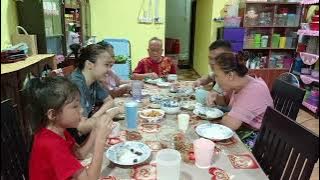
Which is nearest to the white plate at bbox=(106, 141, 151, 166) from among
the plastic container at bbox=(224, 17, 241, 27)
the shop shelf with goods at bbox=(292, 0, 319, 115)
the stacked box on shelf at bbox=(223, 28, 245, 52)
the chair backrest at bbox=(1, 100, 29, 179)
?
the chair backrest at bbox=(1, 100, 29, 179)

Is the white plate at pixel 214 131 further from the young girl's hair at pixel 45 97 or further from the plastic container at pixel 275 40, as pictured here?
the plastic container at pixel 275 40

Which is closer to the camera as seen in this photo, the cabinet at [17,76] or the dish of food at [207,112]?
the dish of food at [207,112]

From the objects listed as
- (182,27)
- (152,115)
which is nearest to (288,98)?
(152,115)

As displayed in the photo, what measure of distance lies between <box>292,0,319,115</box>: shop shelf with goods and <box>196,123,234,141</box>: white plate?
288 centimetres

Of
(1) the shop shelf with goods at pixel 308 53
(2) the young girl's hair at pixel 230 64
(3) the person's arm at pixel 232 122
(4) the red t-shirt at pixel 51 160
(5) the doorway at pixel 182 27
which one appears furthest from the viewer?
(5) the doorway at pixel 182 27

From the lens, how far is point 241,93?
5.27 feet

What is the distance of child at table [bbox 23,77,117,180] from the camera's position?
953 mm

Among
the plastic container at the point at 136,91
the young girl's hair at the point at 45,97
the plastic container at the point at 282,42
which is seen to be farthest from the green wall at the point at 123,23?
the young girl's hair at the point at 45,97

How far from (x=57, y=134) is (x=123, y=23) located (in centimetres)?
390

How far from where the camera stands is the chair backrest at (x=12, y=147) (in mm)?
1089

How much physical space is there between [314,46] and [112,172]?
4042mm

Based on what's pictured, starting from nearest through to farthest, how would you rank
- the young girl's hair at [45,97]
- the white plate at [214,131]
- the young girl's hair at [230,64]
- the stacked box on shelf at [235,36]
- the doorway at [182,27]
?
the young girl's hair at [45,97], the white plate at [214,131], the young girl's hair at [230,64], the stacked box on shelf at [235,36], the doorway at [182,27]

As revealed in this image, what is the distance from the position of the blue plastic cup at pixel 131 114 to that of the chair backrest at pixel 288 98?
1.02 meters

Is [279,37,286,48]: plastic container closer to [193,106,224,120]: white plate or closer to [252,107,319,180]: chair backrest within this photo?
[193,106,224,120]: white plate
